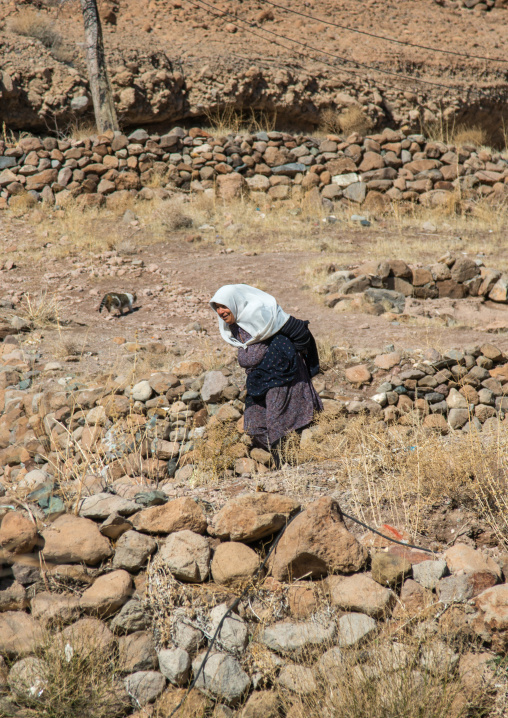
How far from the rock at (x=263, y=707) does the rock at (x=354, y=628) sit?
13.5 inches

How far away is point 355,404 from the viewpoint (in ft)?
14.7

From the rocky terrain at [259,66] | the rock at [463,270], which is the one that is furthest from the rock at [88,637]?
the rocky terrain at [259,66]

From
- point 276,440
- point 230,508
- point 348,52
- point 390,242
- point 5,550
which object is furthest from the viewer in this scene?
point 348,52

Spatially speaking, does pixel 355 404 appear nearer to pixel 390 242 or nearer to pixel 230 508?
pixel 230 508

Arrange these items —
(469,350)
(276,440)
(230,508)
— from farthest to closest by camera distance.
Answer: (469,350) < (276,440) < (230,508)

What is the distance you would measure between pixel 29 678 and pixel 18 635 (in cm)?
18

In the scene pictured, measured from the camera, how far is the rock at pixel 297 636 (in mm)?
2354

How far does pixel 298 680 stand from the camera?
7.30ft

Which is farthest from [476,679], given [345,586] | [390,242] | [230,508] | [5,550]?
[390,242]

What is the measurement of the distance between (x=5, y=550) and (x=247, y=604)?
1094 millimetres

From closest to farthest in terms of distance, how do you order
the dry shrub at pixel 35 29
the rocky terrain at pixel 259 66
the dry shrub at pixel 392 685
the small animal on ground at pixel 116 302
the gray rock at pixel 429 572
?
the dry shrub at pixel 392 685, the gray rock at pixel 429 572, the small animal on ground at pixel 116 302, the rocky terrain at pixel 259 66, the dry shrub at pixel 35 29

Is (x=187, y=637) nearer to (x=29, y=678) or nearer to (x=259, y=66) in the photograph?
(x=29, y=678)

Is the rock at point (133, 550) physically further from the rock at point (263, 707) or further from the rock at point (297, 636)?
the rock at point (263, 707)

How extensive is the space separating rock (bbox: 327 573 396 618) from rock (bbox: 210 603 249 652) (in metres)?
0.42
